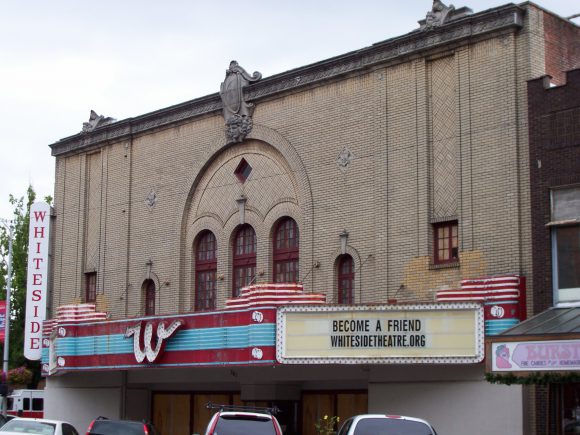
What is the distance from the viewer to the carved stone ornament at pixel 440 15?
89.2 feet

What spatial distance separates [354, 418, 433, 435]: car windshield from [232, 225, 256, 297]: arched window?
14.2m

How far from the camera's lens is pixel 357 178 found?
29.1m

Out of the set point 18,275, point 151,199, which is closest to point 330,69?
point 151,199

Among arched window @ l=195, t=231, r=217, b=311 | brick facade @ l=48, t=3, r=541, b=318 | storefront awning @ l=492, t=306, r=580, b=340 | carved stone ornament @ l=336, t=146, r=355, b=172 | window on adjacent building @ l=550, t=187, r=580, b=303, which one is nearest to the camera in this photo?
storefront awning @ l=492, t=306, r=580, b=340

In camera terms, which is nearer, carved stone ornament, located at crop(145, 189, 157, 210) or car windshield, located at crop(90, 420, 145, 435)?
car windshield, located at crop(90, 420, 145, 435)

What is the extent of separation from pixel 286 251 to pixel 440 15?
816 centimetres

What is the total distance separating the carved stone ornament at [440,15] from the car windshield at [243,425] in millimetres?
11929

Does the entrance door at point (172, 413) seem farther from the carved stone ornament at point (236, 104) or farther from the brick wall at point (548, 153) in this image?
the brick wall at point (548, 153)

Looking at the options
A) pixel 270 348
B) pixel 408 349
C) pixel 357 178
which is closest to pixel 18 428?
pixel 270 348

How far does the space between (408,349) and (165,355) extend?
8.29 metres

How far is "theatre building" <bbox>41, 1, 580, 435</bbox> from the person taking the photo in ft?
83.7

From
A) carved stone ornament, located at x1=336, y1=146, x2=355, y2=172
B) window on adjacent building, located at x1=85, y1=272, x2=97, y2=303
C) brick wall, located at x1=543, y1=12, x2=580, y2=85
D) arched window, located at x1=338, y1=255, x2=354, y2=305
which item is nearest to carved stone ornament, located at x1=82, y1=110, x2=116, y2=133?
window on adjacent building, located at x1=85, y1=272, x2=97, y2=303

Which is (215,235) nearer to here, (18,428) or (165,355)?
(165,355)

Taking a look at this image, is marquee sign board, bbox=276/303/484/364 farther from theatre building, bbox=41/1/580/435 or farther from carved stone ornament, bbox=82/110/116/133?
carved stone ornament, bbox=82/110/116/133
